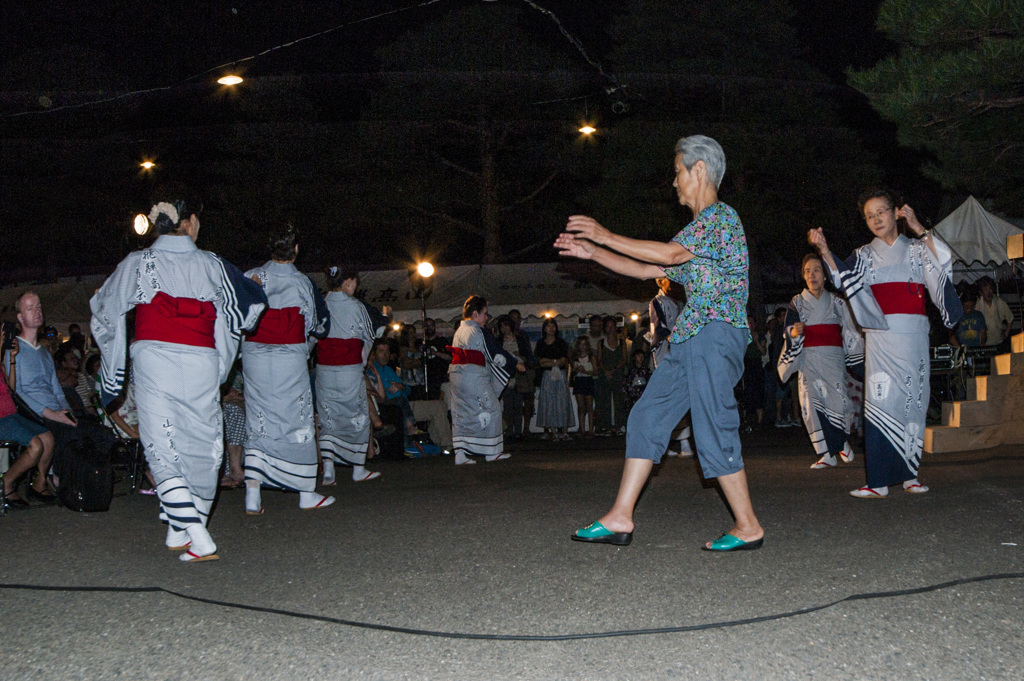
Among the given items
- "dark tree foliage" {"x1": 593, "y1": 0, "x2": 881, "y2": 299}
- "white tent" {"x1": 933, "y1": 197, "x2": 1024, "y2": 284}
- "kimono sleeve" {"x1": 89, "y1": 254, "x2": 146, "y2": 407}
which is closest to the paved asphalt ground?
"kimono sleeve" {"x1": 89, "y1": 254, "x2": 146, "y2": 407}

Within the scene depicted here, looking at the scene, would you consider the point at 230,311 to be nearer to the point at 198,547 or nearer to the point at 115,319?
the point at 115,319

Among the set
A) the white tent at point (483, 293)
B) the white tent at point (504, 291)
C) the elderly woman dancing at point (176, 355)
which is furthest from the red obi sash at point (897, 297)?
the white tent at point (504, 291)

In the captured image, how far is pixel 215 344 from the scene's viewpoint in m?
5.56

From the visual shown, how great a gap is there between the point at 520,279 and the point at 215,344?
49.9ft

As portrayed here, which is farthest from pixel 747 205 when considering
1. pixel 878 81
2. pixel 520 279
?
pixel 878 81

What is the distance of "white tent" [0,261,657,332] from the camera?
19.5 metres

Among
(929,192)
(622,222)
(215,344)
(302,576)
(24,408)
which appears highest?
(929,192)

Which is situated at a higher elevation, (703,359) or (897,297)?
(897,297)

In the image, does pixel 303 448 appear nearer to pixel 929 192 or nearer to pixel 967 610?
pixel 967 610

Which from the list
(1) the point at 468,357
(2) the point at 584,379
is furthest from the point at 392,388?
(2) the point at 584,379

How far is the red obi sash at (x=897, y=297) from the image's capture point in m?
6.95

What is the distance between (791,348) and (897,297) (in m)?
2.89

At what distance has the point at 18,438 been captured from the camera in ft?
25.8

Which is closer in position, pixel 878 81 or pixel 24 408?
pixel 24 408
